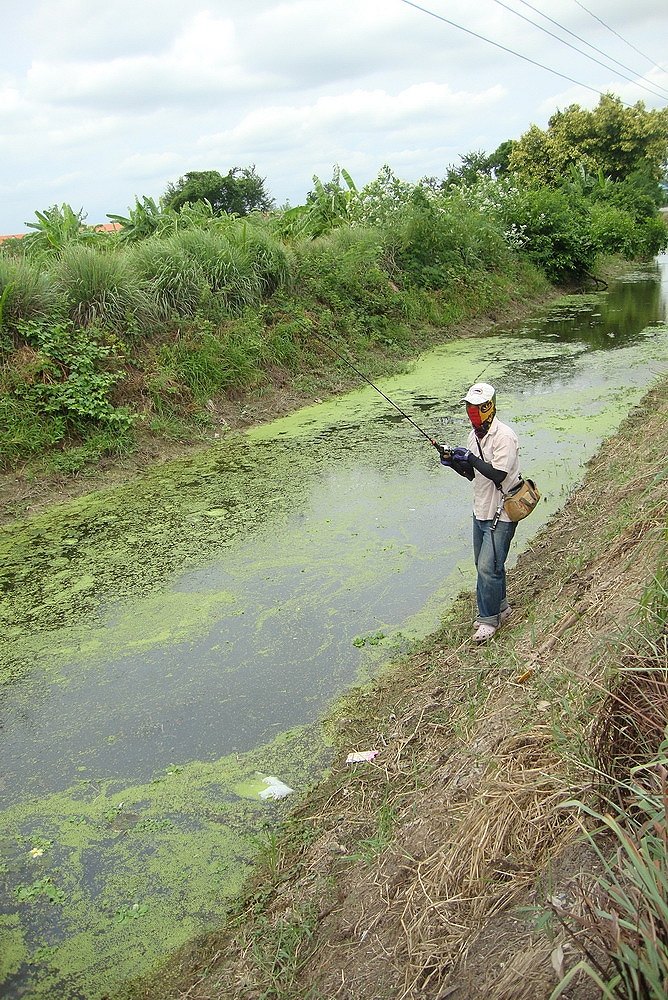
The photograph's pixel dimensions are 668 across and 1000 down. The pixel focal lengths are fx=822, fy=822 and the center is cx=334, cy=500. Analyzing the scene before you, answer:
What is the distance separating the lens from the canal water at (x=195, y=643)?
3.34 m

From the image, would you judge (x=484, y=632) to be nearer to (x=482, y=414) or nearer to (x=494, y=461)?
(x=494, y=461)

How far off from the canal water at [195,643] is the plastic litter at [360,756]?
7.1 inches

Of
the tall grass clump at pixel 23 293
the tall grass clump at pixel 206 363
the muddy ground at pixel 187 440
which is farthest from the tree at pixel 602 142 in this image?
the tall grass clump at pixel 23 293

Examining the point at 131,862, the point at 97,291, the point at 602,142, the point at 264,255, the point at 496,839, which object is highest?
the point at 602,142

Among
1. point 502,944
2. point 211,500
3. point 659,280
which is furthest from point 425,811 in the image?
point 659,280

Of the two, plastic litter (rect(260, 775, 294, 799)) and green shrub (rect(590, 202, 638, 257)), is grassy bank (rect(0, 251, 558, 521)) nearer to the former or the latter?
plastic litter (rect(260, 775, 294, 799))

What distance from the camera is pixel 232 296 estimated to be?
36.6 ft

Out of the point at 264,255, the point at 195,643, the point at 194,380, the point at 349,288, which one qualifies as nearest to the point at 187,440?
the point at 194,380

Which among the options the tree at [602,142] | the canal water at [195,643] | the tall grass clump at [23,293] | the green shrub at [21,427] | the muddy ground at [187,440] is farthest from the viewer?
the tree at [602,142]

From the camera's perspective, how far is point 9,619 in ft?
18.5

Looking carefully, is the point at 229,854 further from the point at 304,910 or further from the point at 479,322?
the point at 479,322

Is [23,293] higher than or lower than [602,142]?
lower

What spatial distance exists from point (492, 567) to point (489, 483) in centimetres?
46

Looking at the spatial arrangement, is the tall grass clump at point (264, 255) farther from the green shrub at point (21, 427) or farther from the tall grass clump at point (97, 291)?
the green shrub at point (21, 427)
